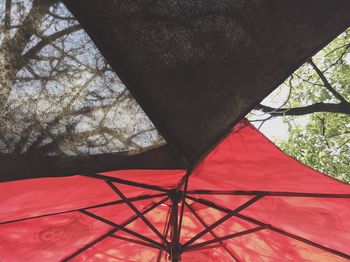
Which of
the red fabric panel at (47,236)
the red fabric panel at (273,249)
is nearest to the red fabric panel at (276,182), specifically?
the red fabric panel at (273,249)

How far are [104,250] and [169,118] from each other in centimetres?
276

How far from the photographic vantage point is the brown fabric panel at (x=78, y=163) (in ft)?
6.03

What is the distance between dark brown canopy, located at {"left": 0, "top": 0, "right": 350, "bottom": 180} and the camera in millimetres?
1454

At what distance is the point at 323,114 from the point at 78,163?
28.8 feet

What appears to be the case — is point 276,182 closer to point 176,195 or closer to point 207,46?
point 176,195

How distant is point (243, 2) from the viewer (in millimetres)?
1446

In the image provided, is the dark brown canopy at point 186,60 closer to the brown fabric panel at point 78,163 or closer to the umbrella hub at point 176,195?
the brown fabric panel at point 78,163

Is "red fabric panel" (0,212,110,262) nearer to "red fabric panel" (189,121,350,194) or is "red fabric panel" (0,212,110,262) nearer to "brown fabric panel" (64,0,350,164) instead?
"red fabric panel" (189,121,350,194)

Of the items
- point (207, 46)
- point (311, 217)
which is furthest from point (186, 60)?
point (311, 217)

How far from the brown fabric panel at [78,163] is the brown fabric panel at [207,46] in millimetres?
288

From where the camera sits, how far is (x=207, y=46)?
155 centimetres

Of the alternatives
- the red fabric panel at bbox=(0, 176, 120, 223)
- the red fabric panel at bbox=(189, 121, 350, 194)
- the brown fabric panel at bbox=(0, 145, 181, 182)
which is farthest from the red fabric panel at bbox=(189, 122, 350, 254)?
the red fabric panel at bbox=(0, 176, 120, 223)

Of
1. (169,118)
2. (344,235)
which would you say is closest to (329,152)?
(344,235)

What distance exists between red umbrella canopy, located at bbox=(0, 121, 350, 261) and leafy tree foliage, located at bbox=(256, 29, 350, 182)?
2691 millimetres
